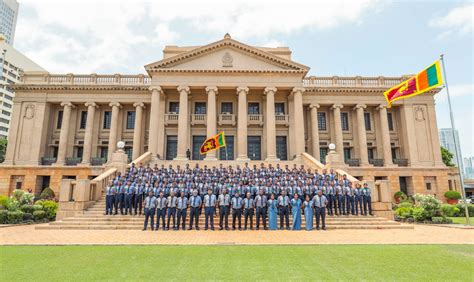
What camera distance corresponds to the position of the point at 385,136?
32.4 m

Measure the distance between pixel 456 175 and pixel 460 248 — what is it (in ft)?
104

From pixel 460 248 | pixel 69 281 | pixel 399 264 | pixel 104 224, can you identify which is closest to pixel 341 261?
pixel 399 264

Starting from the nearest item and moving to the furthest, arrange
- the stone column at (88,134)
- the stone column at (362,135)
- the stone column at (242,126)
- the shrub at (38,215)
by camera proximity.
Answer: the shrub at (38,215) < the stone column at (242,126) < the stone column at (88,134) < the stone column at (362,135)

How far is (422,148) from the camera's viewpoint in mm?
32219

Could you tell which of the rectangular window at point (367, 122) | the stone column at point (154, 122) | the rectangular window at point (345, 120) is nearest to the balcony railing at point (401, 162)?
the rectangular window at point (367, 122)

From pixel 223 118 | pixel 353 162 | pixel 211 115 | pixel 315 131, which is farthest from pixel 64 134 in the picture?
pixel 353 162

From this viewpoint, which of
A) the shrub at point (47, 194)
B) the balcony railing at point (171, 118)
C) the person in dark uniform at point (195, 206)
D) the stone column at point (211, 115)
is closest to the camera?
the person in dark uniform at point (195, 206)

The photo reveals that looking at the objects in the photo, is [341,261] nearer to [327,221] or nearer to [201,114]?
[327,221]

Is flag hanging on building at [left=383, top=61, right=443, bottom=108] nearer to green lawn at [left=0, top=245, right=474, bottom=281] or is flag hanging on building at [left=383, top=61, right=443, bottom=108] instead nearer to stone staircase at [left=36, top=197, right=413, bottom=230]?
stone staircase at [left=36, top=197, right=413, bottom=230]

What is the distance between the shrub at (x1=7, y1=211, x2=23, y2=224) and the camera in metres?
14.6

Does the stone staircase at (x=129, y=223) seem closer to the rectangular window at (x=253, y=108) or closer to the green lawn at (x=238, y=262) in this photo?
the green lawn at (x=238, y=262)

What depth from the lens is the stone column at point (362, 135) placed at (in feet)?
105

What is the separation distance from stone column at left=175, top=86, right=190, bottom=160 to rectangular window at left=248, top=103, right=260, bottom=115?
25.0ft

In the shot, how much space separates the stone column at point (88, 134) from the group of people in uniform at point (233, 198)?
17231 mm
